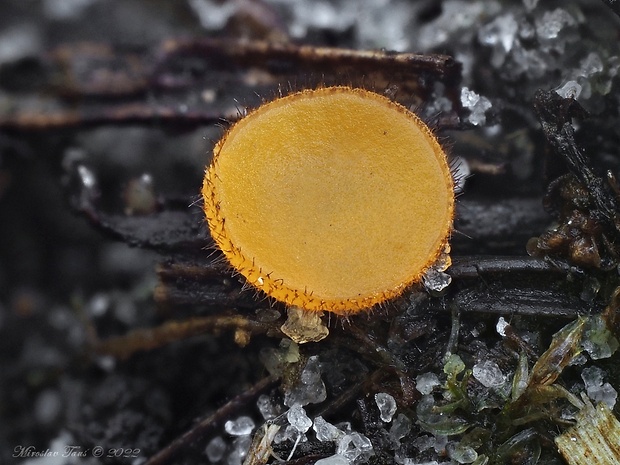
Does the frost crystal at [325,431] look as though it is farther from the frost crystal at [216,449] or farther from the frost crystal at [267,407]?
the frost crystal at [216,449]

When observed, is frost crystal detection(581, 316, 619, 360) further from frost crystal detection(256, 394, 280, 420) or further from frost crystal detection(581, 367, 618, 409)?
frost crystal detection(256, 394, 280, 420)

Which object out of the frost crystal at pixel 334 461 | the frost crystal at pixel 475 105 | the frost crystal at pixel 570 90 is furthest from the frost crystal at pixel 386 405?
the frost crystal at pixel 570 90

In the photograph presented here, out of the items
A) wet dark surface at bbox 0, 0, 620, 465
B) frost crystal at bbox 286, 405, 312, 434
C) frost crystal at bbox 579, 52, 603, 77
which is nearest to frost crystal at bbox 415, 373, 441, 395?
wet dark surface at bbox 0, 0, 620, 465

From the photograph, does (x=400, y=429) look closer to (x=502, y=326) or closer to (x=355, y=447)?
(x=355, y=447)

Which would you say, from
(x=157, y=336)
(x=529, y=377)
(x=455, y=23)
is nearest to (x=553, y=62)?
(x=455, y=23)

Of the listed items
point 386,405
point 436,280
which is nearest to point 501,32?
point 436,280

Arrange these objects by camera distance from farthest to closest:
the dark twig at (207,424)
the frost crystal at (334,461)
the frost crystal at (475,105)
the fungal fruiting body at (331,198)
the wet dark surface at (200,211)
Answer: the frost crystal at (475,105), the dark twig at (207,424), the wet dark surface at (200,211), the frost crystal at (334,461), the fungal fruiting body at (331,198)
